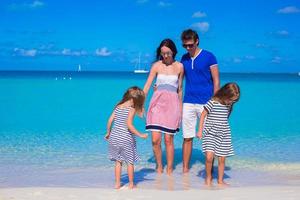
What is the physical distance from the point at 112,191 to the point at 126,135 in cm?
70

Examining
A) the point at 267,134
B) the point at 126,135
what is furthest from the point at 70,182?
the point at 267,134

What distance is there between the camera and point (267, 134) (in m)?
13.5

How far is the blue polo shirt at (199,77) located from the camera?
7324mm

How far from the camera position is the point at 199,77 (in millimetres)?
7371

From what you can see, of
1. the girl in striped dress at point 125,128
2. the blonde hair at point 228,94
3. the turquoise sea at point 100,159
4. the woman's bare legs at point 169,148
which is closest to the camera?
the girl in striped dress at point 125,128

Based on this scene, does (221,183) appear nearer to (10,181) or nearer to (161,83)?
(161,83)

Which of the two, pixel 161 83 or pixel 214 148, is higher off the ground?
pixel 161 83

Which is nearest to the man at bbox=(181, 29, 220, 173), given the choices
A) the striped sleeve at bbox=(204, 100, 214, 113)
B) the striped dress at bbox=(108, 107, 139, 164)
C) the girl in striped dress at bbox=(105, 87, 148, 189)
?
the striped sleeve at bbox=(204, 100, 214, 113)

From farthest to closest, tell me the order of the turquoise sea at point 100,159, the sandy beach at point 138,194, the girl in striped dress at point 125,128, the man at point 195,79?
the turquoise sea at point 100,159 → the man at point 195,79 → the girl in striped dress at point 125,128 → the sandy beach at point 138,194

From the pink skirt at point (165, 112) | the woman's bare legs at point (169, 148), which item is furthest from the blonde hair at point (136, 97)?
the woman's bare legs at point (169, 148)

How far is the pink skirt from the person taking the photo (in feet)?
24.4

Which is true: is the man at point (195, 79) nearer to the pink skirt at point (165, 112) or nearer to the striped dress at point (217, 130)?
the pink skirt at point (165, 112)

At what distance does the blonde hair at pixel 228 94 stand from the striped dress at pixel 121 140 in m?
1.19

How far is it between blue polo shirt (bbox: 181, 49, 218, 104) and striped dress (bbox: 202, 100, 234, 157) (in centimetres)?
58
